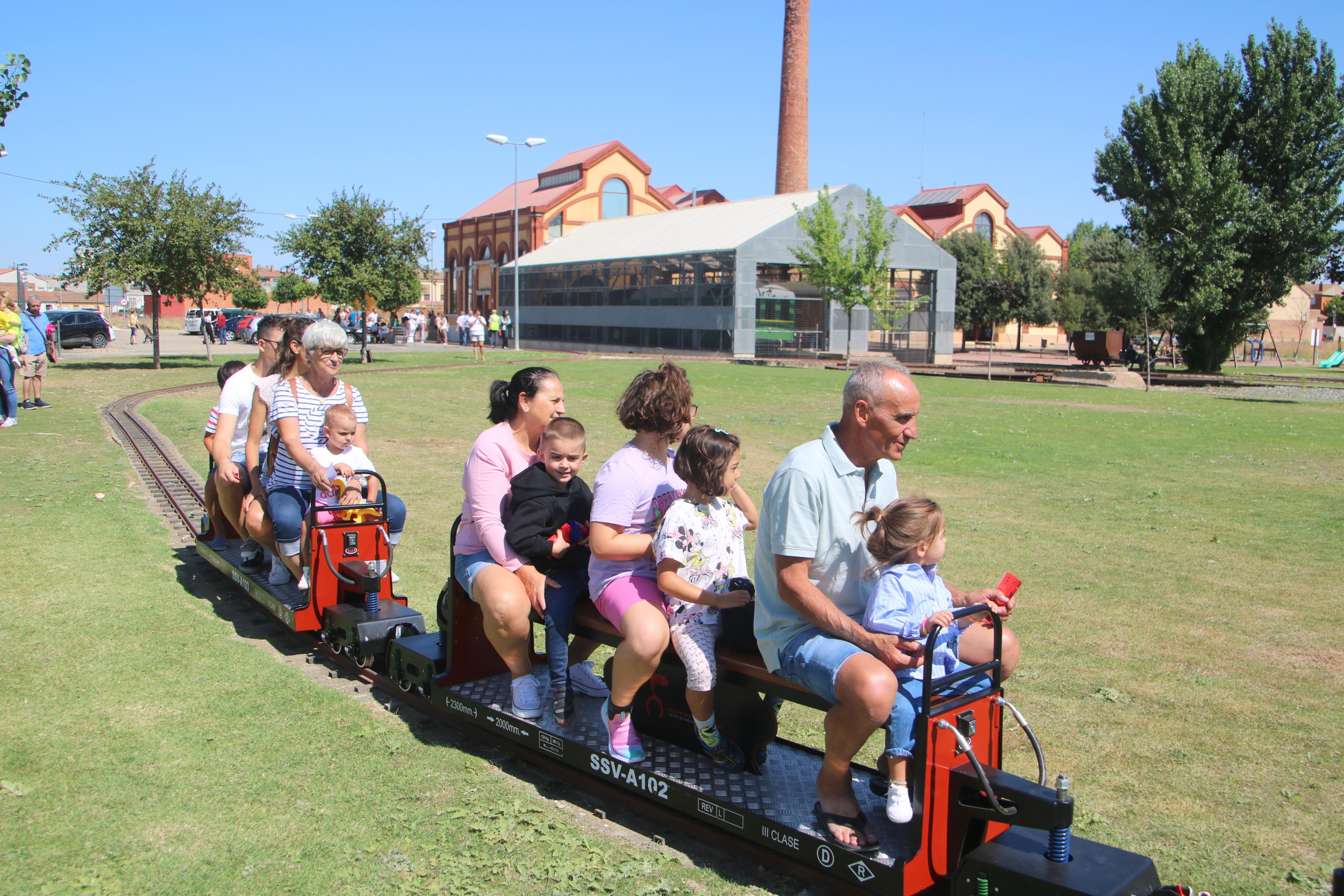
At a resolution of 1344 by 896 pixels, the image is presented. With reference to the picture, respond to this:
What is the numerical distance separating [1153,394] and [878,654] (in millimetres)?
28917

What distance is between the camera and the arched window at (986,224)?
8088 cm

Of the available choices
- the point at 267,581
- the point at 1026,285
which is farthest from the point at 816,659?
the point at 1026,285

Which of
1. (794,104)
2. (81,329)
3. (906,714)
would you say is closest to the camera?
(906,714)

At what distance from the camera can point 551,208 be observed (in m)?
65.9

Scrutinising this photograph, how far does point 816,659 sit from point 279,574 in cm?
420

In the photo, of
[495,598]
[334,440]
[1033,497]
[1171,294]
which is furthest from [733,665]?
[1171,294]

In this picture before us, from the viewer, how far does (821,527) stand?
3.55 metres

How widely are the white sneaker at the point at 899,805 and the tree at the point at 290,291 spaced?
287ft

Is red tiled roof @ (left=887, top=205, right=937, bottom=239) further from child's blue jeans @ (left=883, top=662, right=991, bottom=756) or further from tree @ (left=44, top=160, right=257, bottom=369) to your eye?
child's blue jeans @ (left=883, top=662, right=991, bottom=756)

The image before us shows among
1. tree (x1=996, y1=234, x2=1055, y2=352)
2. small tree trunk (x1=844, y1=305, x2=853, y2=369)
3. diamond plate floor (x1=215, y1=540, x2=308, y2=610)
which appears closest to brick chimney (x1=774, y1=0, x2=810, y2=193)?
small tree trunk (x1=844, y1=305, x2=853, y2=369)

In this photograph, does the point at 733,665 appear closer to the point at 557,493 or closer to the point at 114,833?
the point at 557,493

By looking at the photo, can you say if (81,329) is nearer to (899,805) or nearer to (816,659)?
(816,659)

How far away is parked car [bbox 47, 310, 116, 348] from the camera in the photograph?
4119 cm

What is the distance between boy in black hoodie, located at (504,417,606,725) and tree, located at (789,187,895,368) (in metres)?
36.6
